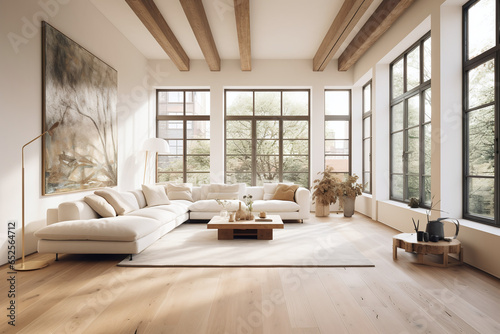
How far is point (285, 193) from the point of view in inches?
263

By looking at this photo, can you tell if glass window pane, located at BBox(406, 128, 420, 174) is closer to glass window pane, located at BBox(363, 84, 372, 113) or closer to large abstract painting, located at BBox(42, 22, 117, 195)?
glass window pane, located at BBox(363, 84, 372, 113)

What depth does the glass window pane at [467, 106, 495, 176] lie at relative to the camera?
349 centimetres

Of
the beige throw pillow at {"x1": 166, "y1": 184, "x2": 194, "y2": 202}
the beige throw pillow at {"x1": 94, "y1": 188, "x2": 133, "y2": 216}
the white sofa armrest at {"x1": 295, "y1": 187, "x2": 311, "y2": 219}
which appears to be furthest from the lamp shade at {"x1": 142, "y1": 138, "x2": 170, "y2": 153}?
the white sofa armrest at {"x1": 295, "y1": 187, "x2": 311, "y2": 219}

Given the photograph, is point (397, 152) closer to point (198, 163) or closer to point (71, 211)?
point (198, 163)

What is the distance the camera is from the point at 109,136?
18.9 ft

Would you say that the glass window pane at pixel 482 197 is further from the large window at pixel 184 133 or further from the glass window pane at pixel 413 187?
the large window at pixel 184 133

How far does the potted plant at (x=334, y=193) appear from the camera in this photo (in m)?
7.04

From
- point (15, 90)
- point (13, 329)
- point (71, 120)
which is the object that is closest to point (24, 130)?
point (15, 90)

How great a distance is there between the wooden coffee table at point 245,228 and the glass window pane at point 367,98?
13.5 feet

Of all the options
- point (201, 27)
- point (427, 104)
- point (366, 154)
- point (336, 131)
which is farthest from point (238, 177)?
point (427, 104)

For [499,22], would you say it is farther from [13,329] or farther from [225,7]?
[13,329]

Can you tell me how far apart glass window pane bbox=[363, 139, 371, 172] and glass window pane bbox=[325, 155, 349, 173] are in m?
0.48

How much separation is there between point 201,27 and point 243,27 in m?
0.70

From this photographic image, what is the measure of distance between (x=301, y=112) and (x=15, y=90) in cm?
606
